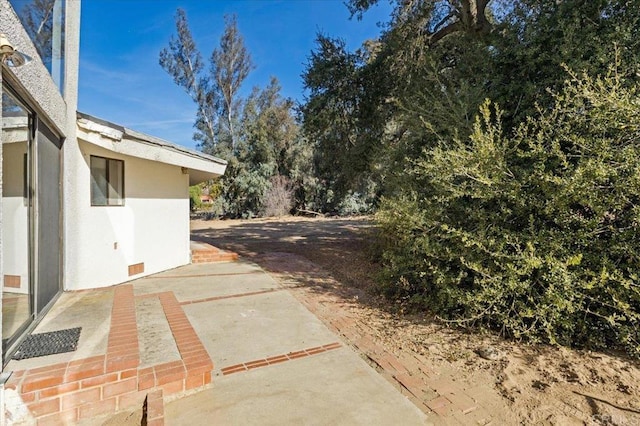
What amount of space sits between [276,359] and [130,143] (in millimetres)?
5189

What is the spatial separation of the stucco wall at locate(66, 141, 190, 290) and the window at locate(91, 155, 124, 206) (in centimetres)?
11

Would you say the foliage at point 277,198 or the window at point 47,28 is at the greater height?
the window at point 47,28

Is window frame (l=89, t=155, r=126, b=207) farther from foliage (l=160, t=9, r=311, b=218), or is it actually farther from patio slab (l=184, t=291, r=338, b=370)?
foliage (l=160, t=9, r=311, b=218)

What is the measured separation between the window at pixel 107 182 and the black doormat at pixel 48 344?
3.21 m

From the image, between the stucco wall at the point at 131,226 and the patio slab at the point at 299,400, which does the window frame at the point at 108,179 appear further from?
the patio slab at the point at 299,400

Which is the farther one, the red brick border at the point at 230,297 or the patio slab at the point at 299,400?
the red brick border at the point at 230,297

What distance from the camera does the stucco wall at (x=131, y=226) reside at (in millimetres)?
6113

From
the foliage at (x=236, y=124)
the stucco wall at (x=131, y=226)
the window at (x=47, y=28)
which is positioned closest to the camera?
the window at (x=47, y=28)

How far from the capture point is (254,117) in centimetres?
2905

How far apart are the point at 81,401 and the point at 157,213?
5.61 meters

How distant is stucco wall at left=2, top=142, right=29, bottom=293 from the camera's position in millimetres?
3379

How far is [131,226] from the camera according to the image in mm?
7258

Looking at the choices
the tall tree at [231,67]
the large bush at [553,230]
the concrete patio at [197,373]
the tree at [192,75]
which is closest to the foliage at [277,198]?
the tall tree at [231,67]

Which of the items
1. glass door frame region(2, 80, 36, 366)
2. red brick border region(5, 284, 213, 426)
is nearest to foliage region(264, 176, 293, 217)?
glass door frame region(2, 80, 36, 366)
